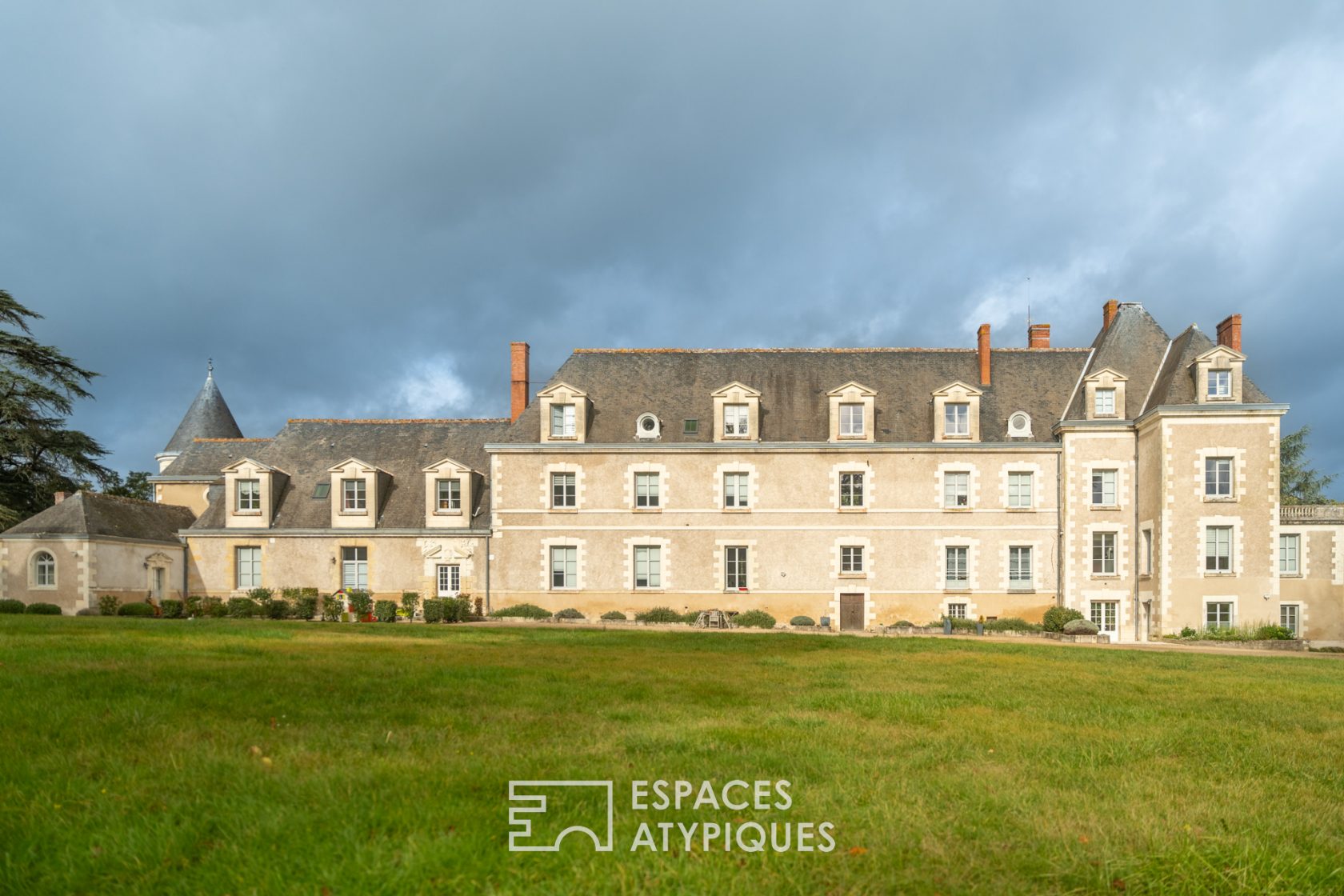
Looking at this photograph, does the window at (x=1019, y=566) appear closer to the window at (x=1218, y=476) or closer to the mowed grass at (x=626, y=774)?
the window at (x=1218, y=476)

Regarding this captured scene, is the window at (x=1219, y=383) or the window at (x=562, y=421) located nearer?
the window at (x=1219, y=383)

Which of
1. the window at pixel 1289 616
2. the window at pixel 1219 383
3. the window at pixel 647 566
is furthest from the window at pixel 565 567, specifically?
the window at pixel 1289 616

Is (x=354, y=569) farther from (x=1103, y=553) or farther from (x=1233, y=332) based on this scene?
(x=1233, y=332)

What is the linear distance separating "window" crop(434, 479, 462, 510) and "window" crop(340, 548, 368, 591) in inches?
131

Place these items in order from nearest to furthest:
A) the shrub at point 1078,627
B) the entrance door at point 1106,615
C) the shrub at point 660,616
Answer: the shrub at point 1078,627 < the entrance door at point 1106,615 < the shrub at point 660,616

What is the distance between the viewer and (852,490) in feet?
106

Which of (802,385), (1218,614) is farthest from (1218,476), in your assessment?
(802,385)

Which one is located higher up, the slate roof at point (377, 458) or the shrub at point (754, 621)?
the slate roof at point (377, 458)

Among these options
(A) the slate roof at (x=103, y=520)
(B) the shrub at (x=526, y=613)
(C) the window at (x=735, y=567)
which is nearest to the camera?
(A) the slate roof at (x=103, y=520)

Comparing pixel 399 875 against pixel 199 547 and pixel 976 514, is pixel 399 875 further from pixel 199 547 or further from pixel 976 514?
pixel 199 547

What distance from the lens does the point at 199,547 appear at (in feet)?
110

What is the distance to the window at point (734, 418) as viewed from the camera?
32500 millimetres

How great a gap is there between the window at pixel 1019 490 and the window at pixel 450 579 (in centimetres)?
2011

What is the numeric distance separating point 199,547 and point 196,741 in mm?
30729
